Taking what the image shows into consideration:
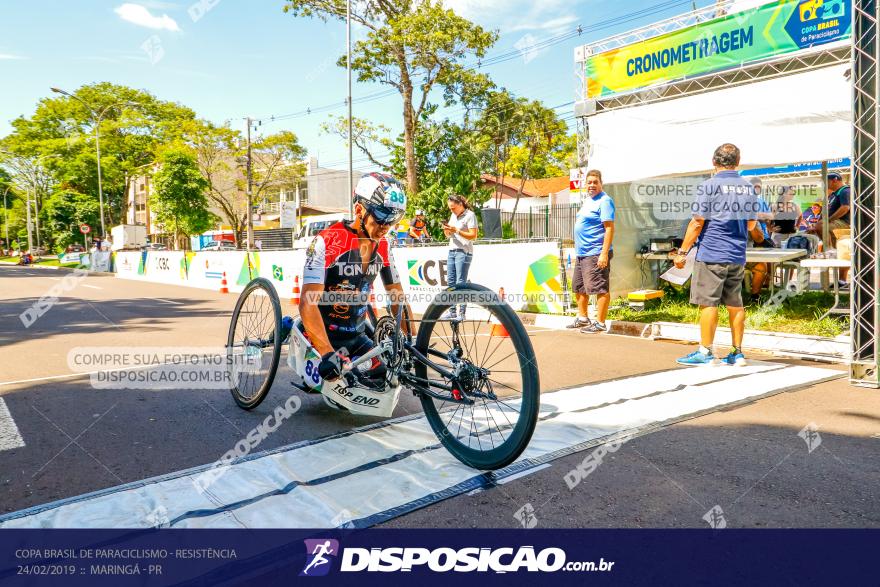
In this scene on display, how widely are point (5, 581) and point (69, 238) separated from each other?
62887 millimetres

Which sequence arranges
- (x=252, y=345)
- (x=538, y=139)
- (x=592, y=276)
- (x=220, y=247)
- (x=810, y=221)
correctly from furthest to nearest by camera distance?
(x=220, y=247) < (x=538, y=139) < (x=810, y=221) < (x=592, y=276) < (x=252, y=345)

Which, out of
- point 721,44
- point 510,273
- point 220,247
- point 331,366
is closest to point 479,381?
point 331,366

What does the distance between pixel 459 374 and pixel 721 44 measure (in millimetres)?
8191

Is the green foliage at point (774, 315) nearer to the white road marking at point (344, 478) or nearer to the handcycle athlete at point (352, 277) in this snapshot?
the white road marking at point (344, 478)

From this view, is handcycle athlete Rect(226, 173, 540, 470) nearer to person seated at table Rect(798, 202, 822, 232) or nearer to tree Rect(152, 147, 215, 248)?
person seated at table Rect(798, 202, 822, 232)

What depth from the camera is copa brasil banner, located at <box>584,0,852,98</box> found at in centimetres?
818

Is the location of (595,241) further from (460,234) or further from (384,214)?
(384,214)

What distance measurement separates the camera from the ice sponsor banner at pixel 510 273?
432 inches

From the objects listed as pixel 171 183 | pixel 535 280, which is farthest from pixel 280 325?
pixel 171 183

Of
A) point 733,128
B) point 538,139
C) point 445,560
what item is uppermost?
point 538,139

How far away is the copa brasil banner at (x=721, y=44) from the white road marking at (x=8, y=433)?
9.13m

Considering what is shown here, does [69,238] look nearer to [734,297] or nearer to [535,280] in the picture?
[535,280]

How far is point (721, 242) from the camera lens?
19.8 ft

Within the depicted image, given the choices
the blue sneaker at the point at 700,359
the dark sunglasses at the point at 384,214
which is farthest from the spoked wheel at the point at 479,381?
the blue sneaker at the point at 700,359
